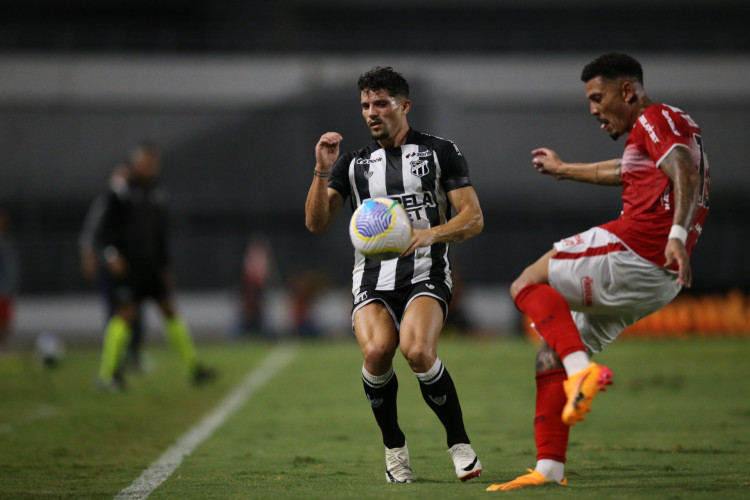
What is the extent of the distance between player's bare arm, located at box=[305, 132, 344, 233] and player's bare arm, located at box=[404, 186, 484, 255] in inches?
25.2

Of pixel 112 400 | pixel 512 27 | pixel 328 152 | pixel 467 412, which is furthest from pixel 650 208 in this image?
pixel 512 27

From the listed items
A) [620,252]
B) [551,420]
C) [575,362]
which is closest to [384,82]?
[620,252]

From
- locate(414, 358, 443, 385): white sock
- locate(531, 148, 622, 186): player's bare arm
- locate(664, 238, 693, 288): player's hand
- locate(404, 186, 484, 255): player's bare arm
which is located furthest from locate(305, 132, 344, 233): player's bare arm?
locate(664, 238, 693, 288): player's hand

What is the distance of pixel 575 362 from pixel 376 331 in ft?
3.69

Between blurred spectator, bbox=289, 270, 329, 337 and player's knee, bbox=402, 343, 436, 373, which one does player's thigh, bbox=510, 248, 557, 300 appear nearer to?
player's knee, bbox=402, 343, 436, 373

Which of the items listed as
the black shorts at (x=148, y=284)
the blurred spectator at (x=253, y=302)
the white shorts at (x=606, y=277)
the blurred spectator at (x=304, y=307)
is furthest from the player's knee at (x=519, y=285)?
the blurred spectator at (x=253, y=302)

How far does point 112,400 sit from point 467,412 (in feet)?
12.2

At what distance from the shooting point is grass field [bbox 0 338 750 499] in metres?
5.12

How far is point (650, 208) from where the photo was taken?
4.87m

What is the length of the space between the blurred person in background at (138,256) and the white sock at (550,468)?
23.3 ft

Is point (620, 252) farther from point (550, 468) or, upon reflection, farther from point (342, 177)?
point (342, 177)

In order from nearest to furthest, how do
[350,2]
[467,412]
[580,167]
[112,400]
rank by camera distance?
[580,167] < [467,412] < [112,400] < [350,2]

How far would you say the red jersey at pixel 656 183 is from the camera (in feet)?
15.5

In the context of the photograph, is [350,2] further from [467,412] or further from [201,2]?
[467,412]
